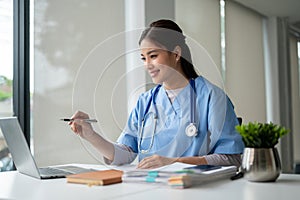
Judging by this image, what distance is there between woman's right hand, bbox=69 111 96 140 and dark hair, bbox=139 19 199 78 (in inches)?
13.7

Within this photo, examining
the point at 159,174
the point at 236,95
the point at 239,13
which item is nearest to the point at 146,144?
the point at 159,174

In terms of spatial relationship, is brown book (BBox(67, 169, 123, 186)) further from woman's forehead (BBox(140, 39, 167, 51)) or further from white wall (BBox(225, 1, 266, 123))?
white wall (BBox(225, 1, 266, 123))

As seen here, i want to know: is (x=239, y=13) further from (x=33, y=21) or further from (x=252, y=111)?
(x=33, y=21)

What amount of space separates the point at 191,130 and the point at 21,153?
606 millimetres

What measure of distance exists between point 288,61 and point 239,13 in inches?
25.7

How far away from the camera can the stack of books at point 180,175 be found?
116 centimetres

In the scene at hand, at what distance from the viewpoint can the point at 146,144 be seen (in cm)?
158

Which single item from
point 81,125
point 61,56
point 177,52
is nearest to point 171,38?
point 177,52

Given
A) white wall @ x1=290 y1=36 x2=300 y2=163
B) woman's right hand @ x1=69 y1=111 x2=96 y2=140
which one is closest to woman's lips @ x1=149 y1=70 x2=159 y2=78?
woman's right hand @ x1=69 y1=111 x2=96 y2=140

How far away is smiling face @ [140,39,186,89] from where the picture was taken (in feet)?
4.97

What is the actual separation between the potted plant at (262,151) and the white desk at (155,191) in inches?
1.2

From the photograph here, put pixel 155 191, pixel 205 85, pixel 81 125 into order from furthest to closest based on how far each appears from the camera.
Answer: pixel 205 85
pixel 81 125
pixel 155 191

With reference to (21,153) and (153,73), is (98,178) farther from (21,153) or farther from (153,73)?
(153,73)

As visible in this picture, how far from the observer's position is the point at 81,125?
1479 mm
